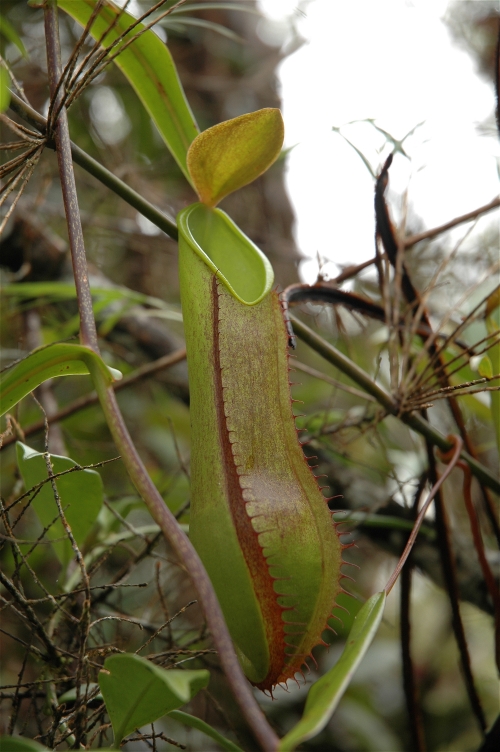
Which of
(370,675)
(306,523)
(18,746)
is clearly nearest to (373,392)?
(306,523)

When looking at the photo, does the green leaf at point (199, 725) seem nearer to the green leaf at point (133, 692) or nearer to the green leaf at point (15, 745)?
the green leaf at point (133, 692)

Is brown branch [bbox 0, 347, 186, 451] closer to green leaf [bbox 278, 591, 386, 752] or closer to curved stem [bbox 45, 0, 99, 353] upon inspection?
curved stem [bbox 45, 0, 99, 353]

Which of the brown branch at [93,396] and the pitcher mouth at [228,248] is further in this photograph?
the brown branch at [93,396]

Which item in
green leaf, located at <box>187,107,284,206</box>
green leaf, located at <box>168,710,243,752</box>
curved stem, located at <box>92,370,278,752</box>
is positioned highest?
green leaf, located at <box>187,107,284,206</box>

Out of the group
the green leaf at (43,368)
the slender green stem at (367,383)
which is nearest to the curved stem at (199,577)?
the green leaf at (43,368)

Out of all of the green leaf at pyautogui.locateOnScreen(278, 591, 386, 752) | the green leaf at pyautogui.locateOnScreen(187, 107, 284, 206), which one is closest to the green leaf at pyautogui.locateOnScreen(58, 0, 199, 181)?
the green leaf at pyautogui.locateOnScreen(187, 107, 284, 206)

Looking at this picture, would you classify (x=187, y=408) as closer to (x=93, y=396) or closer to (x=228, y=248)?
(x=93, y=396)
